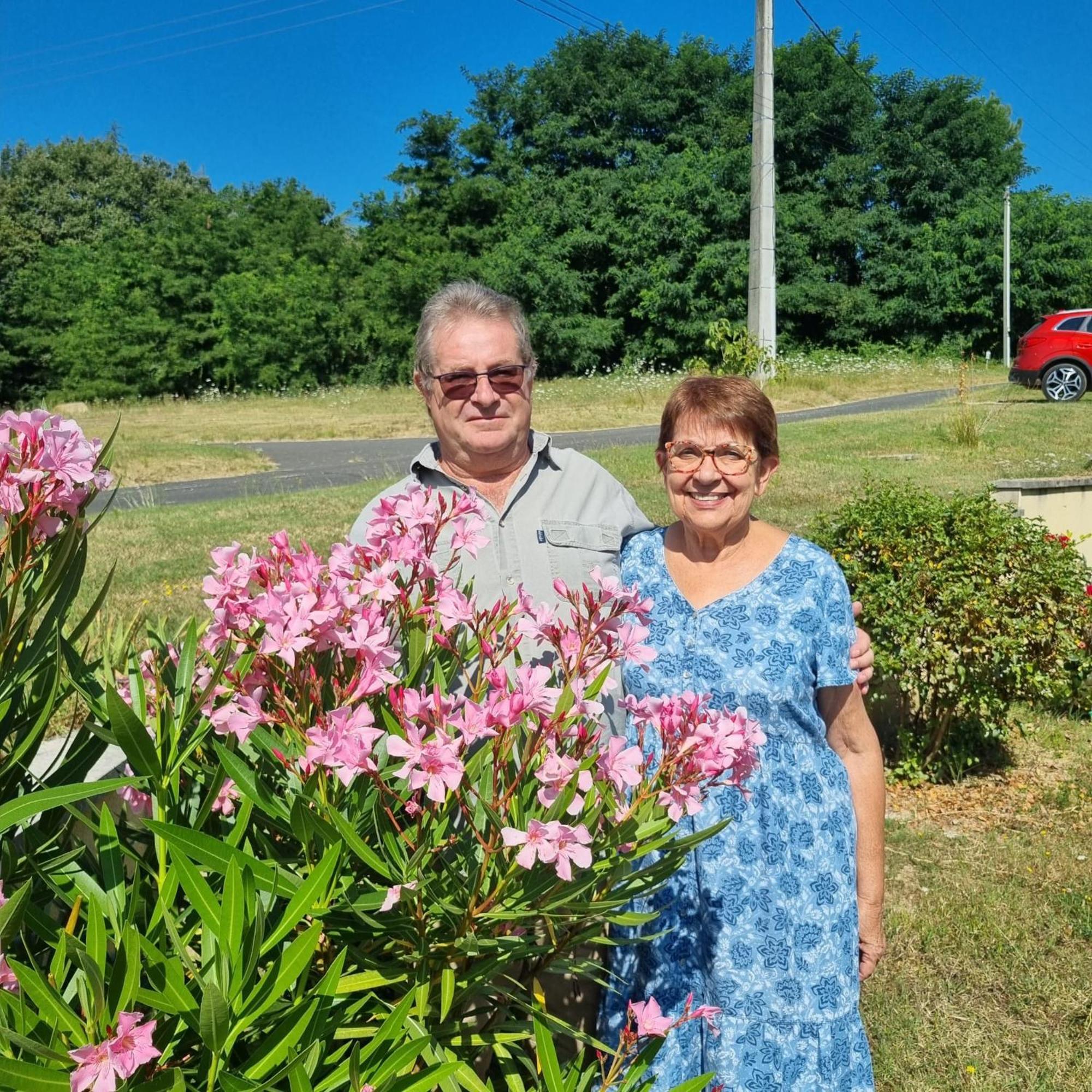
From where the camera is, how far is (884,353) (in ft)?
121

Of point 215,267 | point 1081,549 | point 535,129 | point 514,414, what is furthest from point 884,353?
point 514,414

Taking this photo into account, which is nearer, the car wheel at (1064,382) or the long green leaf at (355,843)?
the long green leaf at (355,843)

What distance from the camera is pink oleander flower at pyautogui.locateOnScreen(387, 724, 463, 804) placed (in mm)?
1058

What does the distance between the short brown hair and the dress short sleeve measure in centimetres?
31

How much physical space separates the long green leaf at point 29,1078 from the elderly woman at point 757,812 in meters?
1.32

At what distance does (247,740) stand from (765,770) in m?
1.15

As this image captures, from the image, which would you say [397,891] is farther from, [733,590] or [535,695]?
[733,590]

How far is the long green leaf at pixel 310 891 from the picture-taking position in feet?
3.42

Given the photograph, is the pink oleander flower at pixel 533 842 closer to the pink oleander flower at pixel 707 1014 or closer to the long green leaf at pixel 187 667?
the long green leaf at pixel 187 667

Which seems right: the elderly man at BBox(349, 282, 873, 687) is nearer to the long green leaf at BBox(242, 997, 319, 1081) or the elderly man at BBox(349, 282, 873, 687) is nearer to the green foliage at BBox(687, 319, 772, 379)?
the long green leaf at BBox(242, 997, 319, 1081)

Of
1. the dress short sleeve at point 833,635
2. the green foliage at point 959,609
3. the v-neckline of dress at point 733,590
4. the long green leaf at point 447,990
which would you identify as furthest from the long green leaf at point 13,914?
the green foliage at point 959,609

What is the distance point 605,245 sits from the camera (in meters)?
37.5

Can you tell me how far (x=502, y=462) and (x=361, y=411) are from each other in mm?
24605

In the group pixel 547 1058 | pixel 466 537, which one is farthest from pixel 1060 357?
pixel 547 1058
